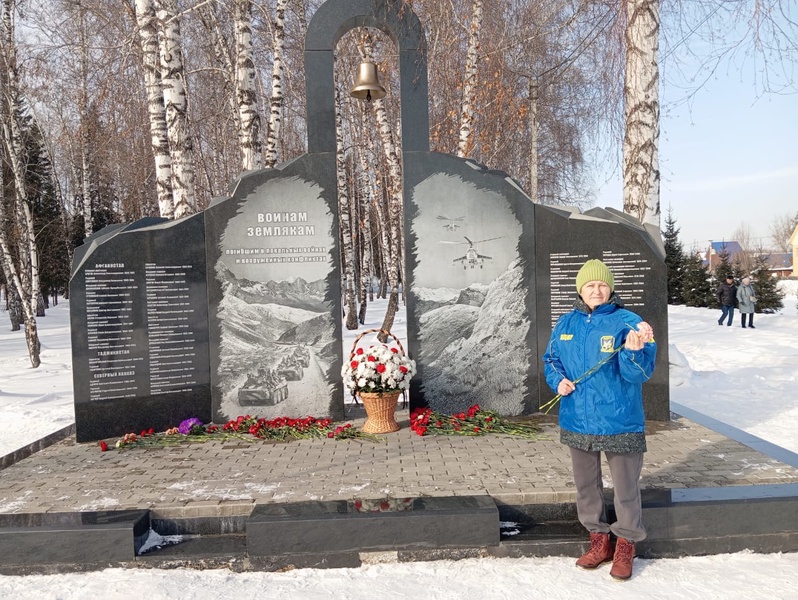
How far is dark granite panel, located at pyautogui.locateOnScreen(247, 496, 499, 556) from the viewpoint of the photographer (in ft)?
12.9

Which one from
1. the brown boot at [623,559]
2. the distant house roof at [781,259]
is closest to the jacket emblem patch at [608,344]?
the brown boot at [623,559]

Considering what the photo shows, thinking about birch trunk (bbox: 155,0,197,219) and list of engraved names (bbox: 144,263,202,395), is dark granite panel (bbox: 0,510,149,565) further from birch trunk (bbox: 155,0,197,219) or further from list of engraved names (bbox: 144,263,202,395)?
birch trunk (bbox: 155,0,197,219)

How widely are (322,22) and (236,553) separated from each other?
5.54 meters

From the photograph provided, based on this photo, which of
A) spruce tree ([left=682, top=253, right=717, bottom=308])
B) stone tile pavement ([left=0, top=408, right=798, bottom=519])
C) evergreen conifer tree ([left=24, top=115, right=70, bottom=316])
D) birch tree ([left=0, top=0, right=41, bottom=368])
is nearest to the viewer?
stone tile pavement ([left=0, top=408, right=798, bottom=519])

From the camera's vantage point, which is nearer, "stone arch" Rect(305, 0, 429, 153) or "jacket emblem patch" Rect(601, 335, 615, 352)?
"jacket emblem patch" Rect(601, 335, 615, 352)

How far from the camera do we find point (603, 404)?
11.7 feet

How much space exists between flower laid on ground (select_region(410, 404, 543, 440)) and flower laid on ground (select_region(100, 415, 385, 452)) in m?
0.53

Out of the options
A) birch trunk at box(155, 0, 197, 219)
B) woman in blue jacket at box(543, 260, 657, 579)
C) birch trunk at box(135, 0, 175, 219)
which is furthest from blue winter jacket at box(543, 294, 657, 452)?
birch trunk at box(135, 0, 175, 219)

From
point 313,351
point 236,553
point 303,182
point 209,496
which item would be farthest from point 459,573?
point 303,182

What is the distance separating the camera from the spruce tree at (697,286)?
28250mm

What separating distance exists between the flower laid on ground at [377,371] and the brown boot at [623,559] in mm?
3037

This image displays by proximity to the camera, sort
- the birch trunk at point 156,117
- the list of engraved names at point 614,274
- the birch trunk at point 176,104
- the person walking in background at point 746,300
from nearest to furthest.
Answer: the list of engraved names at point 614,274 < the birch trunk at point 176,104 < the birch trunk at point 156,117 < the person walking in background at point 746,300

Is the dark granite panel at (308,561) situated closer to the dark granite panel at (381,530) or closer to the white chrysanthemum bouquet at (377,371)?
the dark granite panel at (381,530)

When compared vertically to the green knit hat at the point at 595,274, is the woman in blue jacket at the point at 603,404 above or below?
below
